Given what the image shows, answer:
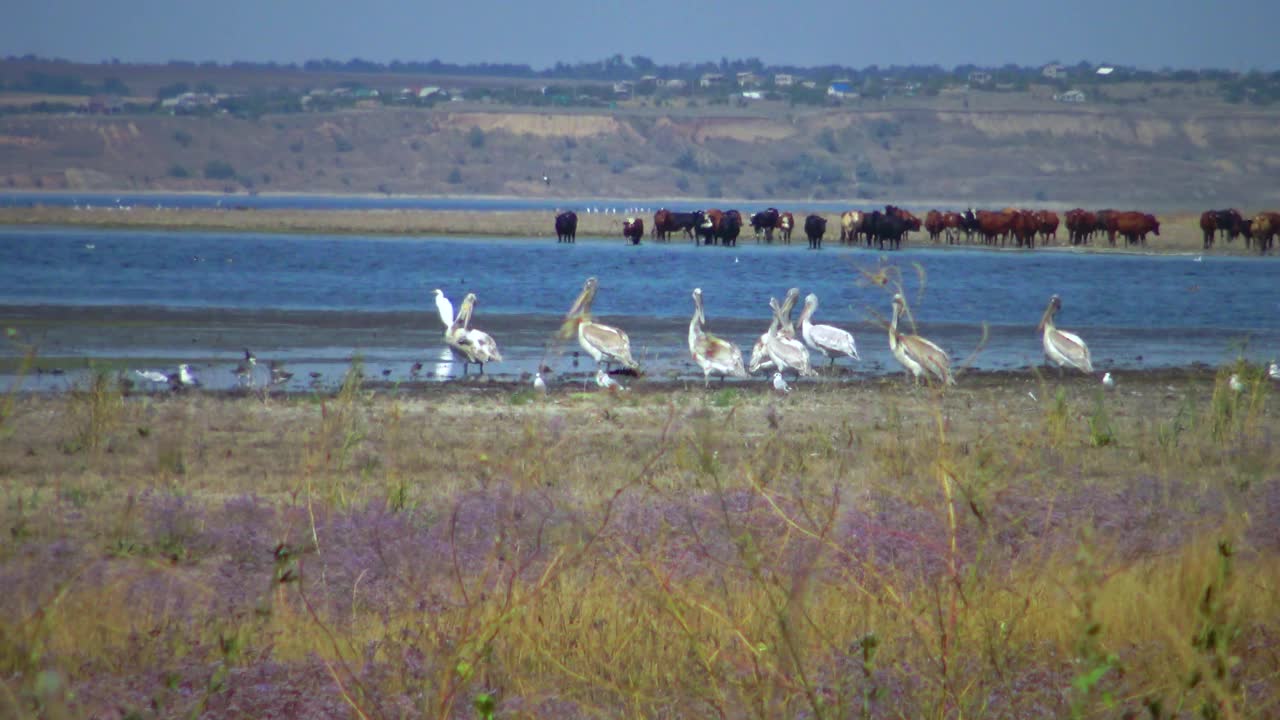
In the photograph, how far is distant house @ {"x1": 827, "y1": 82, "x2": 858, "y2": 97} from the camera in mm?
154875

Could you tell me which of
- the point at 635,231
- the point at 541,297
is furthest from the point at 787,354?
the point at 635,231

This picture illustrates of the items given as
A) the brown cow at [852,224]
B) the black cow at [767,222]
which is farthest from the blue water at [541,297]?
the black cow at [767,222]

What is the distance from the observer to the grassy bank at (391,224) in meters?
48.7

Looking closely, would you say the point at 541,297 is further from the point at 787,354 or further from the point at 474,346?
the point at 787,354

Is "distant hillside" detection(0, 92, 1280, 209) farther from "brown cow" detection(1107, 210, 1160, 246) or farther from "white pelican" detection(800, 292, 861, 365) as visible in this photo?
"white pelican" detection(800, 292, 861, 365)

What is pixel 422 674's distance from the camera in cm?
463

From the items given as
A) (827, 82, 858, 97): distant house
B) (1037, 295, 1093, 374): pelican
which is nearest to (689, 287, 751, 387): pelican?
(1037, 295, 1093, 374): pelican

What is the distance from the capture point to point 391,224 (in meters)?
53.9

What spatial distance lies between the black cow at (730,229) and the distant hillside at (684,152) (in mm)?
58065

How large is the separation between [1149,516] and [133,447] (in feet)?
20.4

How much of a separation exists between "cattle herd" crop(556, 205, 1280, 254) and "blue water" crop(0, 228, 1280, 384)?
319 cm

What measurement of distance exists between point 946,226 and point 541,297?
89.4ft

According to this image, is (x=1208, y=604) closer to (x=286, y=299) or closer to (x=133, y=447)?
(x=133, y=447)

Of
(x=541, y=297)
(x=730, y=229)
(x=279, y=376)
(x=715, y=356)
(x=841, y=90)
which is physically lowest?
(x=541, y=297)
